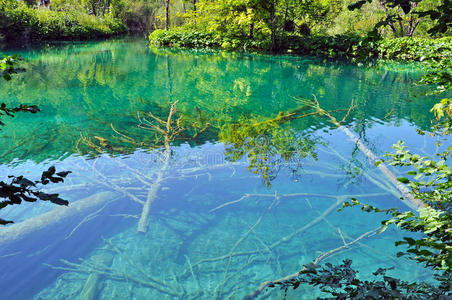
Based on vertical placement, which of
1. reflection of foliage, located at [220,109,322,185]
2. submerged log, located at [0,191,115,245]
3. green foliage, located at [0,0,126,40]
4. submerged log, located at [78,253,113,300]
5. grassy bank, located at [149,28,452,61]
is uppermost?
green foliage, located at [0,0,126,40]

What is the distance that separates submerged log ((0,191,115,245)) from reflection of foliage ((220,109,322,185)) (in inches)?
110

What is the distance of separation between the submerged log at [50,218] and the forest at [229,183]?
0.03 metres

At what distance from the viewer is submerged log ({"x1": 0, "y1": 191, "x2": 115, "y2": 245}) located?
4266mm

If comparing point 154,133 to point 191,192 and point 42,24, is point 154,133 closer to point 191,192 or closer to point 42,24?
point 191,192

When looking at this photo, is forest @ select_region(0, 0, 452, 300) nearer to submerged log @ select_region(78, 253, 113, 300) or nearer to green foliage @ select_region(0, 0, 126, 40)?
submerged log @ select_region(78, 253, 113, 300)

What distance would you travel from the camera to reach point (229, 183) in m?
5.80

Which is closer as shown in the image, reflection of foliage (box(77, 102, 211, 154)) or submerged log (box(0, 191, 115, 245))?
submerged log (box(0, 191, 115, 245))

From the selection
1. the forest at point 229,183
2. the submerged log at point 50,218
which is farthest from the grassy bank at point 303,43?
the submerged log at point 50,218

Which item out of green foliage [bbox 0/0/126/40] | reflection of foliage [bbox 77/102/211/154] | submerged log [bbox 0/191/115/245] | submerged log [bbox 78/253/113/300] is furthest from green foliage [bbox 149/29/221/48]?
submerged log [bbox 78/253/113/300]

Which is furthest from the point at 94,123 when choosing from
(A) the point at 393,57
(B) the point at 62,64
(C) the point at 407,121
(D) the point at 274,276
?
(A) the point at 393,57

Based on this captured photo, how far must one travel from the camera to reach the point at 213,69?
57.2ft

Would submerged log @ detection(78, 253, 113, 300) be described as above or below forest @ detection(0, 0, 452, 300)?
below

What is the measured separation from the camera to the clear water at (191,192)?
3.80 metres

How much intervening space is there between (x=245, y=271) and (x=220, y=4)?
25.3 meters
